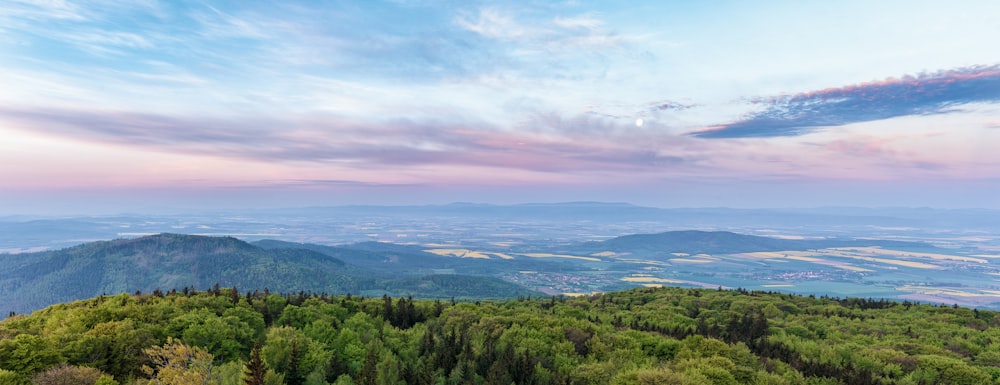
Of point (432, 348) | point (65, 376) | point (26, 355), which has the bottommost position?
point (432, 348)

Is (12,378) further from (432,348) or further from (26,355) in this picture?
(432,348)

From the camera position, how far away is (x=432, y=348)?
287 ft

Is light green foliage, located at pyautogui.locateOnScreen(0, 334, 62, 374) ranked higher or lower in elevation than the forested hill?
higher

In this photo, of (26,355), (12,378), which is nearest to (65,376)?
(12,378)

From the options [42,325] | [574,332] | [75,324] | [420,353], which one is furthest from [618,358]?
[42,325]

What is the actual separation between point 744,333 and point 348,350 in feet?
311

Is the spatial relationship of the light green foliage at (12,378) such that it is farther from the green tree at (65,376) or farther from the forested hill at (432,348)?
the green tree at (65,376)

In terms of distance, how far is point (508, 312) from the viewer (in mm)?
131875

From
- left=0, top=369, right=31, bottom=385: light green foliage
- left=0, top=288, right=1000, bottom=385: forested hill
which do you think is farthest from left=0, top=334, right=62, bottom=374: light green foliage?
left=0, top=369, right=31, bottom=385: light green foliage

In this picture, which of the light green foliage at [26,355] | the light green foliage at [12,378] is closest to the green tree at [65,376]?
the light green foliage at [12,378]

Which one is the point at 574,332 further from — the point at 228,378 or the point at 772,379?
the point at 228,378

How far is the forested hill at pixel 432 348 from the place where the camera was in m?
63.4

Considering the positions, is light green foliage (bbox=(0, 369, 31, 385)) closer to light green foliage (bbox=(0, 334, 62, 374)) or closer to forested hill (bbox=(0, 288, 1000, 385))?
forested hill (bbox=(0, 288, 1000, 385))

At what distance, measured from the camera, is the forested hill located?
63.4 m
